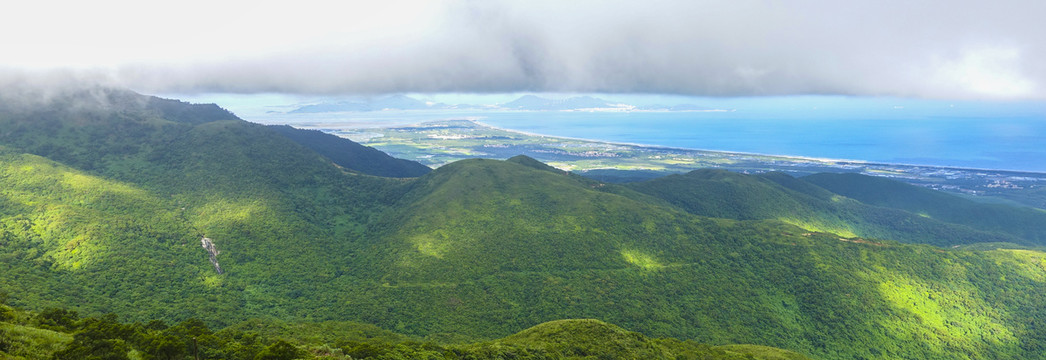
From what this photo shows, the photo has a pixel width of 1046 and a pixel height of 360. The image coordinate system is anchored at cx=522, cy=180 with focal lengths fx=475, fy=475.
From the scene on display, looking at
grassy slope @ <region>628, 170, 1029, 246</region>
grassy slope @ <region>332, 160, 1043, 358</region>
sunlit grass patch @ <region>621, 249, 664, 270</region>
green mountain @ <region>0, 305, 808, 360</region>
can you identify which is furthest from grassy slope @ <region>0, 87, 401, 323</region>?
grassy slope @ <region>628, 170, 1029, 246</region>

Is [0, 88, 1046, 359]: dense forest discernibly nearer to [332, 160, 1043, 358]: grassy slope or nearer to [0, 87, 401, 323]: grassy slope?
[332, 160, 1043, 358]: grassy slope

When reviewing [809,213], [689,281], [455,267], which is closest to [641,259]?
[689,281]

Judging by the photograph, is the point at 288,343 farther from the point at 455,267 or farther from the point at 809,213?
the point at 809,213

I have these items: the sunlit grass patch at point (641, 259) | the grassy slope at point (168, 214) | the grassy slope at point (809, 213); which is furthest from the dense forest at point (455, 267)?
the grassy slope at point (809, 213)

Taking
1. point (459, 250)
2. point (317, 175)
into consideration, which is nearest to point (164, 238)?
point (317, 175)

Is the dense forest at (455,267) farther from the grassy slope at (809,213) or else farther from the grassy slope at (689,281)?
the grassy slope at (809,213)

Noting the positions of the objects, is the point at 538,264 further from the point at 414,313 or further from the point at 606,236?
the point at 414,313
